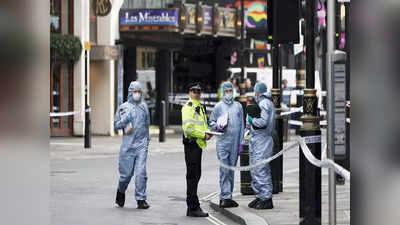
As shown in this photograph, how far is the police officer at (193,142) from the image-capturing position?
12273mm

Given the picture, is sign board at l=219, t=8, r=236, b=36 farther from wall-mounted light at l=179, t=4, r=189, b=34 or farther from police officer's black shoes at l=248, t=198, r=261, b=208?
police officer's black shoes at l=248, t=198, r=261, b=208

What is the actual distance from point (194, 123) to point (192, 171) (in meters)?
0.69

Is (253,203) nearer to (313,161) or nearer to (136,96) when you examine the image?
(136,96)

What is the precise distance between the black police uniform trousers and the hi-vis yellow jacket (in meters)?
0.11

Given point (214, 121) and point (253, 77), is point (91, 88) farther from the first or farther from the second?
point (214, 121)

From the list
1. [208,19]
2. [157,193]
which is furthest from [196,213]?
[208,19]

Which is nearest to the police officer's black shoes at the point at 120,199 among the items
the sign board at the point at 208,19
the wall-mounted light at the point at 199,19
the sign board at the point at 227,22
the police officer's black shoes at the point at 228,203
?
the police officer's black shoes at the point at 228,203

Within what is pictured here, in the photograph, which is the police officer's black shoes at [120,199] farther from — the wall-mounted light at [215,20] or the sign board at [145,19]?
the wall-mounted light at [215,20]

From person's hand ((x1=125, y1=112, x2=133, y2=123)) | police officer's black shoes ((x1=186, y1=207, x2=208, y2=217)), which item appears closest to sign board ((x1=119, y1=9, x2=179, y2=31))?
person's hand ((x1=125, y1=112, x2=133, y2=123))

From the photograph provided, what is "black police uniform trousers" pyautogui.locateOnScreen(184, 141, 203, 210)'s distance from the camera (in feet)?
40.3

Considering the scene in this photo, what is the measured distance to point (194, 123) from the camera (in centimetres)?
1232

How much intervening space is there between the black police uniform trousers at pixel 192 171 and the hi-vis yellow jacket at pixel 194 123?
109 millimetres
